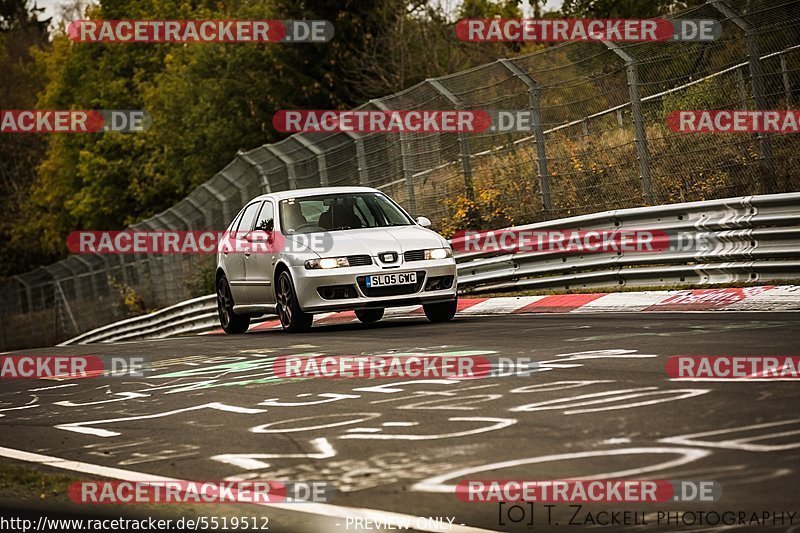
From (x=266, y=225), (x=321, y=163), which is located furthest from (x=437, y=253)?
(x=321, y=163)

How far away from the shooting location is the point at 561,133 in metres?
17.2

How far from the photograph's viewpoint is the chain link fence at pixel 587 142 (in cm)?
1432

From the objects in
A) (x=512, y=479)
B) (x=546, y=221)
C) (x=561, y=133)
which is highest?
(x=561, y=133)

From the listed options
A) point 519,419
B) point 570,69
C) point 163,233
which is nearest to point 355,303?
point 570,69

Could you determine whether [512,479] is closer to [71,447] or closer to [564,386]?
[564,386]

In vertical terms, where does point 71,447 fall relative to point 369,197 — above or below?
below

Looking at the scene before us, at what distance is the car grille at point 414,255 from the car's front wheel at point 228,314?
3.64 meters

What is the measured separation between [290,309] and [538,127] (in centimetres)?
459

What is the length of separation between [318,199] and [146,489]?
9748 millimetres

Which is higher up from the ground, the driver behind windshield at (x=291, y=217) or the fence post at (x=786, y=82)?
the fence post at (x=786, y=82)

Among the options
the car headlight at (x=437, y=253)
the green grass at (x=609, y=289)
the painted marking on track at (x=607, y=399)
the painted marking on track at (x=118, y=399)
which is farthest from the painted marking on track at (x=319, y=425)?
the car headlight at (x=437, y=253)

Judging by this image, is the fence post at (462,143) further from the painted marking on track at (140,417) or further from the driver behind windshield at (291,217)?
the painted marking on track at (140,417)

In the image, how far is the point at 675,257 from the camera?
47.9ft

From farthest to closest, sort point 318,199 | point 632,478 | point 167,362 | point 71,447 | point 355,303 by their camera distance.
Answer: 1. point 318,199
2. point 355,303
3. point 167,362
4. point 71,447
5. point 632,478
